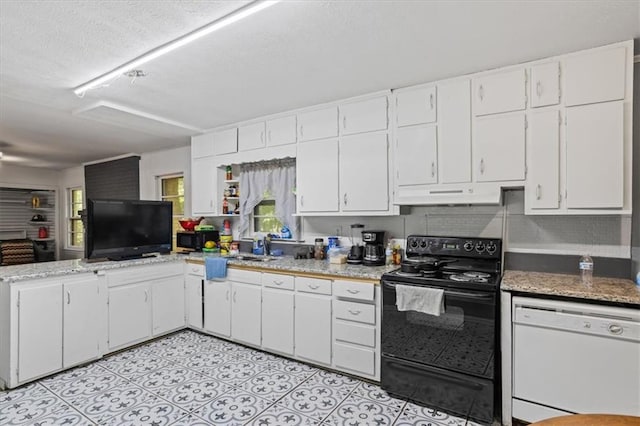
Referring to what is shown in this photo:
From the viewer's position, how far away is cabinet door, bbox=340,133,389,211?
3.06m

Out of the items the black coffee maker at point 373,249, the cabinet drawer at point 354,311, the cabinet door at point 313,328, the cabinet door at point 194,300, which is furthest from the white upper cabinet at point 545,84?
the cabinet door at point 194,300

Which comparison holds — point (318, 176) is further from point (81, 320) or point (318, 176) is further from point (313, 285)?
Answer: point (81, 320)

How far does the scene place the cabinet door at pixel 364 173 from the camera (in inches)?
120

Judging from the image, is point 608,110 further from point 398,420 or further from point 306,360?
point 306,360

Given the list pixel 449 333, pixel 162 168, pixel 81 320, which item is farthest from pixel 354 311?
Result: pixel 162 168

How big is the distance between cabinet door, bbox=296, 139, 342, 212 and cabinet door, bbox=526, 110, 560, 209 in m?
1.64

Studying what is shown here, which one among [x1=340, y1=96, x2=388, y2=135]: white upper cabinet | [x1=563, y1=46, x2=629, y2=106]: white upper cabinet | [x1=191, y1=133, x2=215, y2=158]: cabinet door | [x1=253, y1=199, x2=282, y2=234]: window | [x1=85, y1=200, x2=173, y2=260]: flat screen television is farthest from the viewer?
[x1=191, y1=133, x2=215, y2=158]: cabinet door

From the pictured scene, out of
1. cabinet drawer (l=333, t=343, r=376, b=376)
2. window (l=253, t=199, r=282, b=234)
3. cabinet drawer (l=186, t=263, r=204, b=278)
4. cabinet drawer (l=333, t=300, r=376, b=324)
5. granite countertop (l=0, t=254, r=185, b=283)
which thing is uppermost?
window (l=253, t=199, r=282, b=234)

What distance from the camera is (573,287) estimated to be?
6.94 ft

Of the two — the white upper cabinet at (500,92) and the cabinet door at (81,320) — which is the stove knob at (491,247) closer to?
the white upper cabinet at (500,92)

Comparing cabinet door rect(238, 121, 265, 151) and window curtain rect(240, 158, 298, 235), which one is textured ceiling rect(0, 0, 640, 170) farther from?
window curtain rect(240, 158, 298, 235)

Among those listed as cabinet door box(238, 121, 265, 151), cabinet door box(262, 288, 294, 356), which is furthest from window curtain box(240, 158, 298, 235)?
cabinet door box(262, 288, 294, 356)

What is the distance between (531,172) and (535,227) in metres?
0.51

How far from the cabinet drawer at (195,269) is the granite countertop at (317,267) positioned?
42 centimetres
